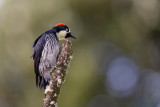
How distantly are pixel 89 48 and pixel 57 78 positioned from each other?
7269 millimetres

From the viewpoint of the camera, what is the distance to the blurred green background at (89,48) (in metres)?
11.2

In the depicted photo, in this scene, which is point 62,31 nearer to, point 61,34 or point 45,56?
point 61,34

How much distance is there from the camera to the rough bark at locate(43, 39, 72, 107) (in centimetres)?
441

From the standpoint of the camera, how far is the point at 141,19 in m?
12.0

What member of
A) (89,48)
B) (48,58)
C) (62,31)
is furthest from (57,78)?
(89,48)

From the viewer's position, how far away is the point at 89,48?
38.7 feet

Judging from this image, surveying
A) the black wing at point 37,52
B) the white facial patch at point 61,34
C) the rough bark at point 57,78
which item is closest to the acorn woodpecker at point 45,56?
the black wing at point 37,52

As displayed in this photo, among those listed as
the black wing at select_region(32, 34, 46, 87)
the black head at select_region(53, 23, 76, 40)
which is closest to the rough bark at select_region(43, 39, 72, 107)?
the black wing at select_region(32, 34, 46, 87)

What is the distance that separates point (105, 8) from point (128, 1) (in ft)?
2.44

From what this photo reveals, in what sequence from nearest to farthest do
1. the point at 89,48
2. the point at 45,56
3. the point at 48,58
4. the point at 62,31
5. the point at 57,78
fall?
1. the point at 57,78
2. the point at 48,58
3. the point at 45,56
4. the point at 62,31
5. the point at 89,48

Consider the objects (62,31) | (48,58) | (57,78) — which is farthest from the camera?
(62,31)

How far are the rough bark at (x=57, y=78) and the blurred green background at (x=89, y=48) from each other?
601 centimetres

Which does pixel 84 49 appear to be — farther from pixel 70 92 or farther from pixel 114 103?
pixel 114 103

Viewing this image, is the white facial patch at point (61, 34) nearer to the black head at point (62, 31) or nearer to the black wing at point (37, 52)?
the black head at point (62, 31)
